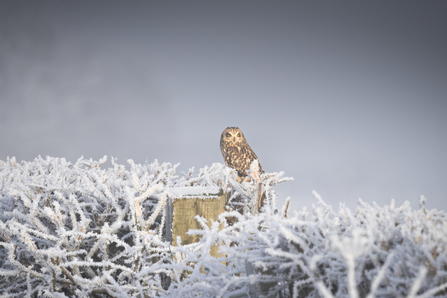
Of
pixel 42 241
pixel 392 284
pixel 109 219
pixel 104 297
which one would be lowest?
pixel 104 297

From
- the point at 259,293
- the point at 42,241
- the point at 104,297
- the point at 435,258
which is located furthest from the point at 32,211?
the point at 435,258

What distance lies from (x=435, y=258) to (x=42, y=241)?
3.37 metres

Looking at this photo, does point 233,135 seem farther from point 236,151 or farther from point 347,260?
point 347,260

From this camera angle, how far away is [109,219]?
315cm

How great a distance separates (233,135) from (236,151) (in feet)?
1.36

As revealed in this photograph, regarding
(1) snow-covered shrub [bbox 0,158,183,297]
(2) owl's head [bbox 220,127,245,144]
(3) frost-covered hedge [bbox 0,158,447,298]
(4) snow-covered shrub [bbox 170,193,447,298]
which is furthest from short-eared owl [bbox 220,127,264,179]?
(4) snow-covered shrub [bbox 170,193,447,298]

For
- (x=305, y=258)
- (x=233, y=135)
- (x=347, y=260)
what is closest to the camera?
(x=347, y=260)

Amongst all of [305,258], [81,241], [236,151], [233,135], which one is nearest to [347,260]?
[305,258]

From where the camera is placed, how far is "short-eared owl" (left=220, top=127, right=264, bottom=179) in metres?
6.24

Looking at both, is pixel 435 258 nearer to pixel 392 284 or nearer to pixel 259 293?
pixel 392 284

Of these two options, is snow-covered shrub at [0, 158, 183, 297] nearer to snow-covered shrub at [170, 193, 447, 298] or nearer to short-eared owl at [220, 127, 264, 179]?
snow-covered shrub at [170, 193, 447, 298]

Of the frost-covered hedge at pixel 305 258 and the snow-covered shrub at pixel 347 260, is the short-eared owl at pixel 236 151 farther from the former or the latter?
the snow-covered shrub at pixel 347 260

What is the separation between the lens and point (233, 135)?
6.46 m

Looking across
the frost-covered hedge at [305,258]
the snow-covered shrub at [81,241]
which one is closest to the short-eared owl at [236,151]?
the snow-covered shrub at [81,241]
